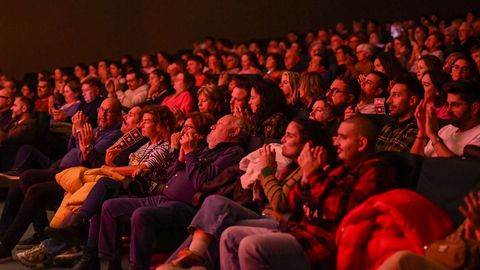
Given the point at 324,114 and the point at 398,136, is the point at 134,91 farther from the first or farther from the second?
the point at 398,136

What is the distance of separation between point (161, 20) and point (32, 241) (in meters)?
8.08

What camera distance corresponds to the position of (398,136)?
12.4 ft

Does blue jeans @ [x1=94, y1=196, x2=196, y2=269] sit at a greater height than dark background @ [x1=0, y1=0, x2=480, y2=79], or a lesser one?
lesser

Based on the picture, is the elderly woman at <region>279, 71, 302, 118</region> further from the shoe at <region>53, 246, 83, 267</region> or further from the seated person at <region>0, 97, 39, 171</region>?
the seated person at <region>0, 97, 39, 171</region>

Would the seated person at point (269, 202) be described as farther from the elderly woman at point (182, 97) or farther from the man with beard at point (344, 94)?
the elderly woman at point (182, 97)

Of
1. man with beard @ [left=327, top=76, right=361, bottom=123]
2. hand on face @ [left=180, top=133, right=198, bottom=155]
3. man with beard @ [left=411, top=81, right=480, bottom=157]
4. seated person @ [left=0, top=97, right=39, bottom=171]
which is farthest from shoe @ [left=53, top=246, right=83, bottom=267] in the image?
man with beard @ [left=411, top=81, right=480, bottom=157]

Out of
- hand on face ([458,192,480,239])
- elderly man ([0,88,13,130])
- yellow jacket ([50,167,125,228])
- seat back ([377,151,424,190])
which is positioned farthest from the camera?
elderly man ([0,88,13,130])

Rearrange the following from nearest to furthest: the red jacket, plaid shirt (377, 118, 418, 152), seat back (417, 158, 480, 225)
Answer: the red jacket → seat back (417, 158, 480, 225) → plaid shirt (377, 118, 418, 152)

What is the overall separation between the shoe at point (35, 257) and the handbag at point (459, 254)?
101 inches

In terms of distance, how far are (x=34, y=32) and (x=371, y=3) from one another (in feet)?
16.7

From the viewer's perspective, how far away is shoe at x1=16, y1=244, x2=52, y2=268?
450 centimetres

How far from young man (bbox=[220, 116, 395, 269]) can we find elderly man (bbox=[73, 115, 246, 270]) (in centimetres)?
69

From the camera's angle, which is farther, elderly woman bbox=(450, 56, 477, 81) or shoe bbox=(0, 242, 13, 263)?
elderly woman bbox=(450, 56, 477, 81)

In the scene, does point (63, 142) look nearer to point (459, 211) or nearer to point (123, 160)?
point (123, 160)
